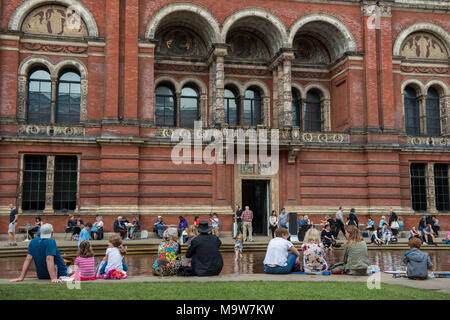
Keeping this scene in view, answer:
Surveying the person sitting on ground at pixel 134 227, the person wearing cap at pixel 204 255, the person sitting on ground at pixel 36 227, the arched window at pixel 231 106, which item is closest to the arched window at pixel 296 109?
the arched window at pixel 231 106

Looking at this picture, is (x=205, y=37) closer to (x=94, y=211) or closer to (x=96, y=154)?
(x=96, y=154)

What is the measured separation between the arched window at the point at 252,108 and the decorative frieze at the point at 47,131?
11039mm

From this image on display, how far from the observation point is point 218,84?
27.9m

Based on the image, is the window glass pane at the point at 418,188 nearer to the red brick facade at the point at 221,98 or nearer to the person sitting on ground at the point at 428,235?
the red brick facade at the point at 221,98

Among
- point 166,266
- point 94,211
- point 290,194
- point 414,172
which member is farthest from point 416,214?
point 166,266

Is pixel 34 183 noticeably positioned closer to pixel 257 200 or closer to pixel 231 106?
pixel 257 200

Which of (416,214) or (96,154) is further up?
(96,154)

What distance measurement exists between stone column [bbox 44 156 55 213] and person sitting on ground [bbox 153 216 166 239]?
549cm

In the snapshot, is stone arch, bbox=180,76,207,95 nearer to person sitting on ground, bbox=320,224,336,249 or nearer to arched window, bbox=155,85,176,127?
arched window, bbox=155,85,176,127

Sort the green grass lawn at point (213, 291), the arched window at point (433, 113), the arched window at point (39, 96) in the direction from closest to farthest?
1. the green grass lawn at point (213, 291)
2. the arched window at point (39, 96)
3. the arched window at point (433, 113)

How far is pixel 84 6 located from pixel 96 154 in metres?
8.38

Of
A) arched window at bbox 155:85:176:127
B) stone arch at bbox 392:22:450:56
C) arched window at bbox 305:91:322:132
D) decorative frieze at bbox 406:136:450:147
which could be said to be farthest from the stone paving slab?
stone arch at bbox 392:22:450:56

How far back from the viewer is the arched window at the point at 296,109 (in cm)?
3203

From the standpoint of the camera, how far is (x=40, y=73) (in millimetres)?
27266
